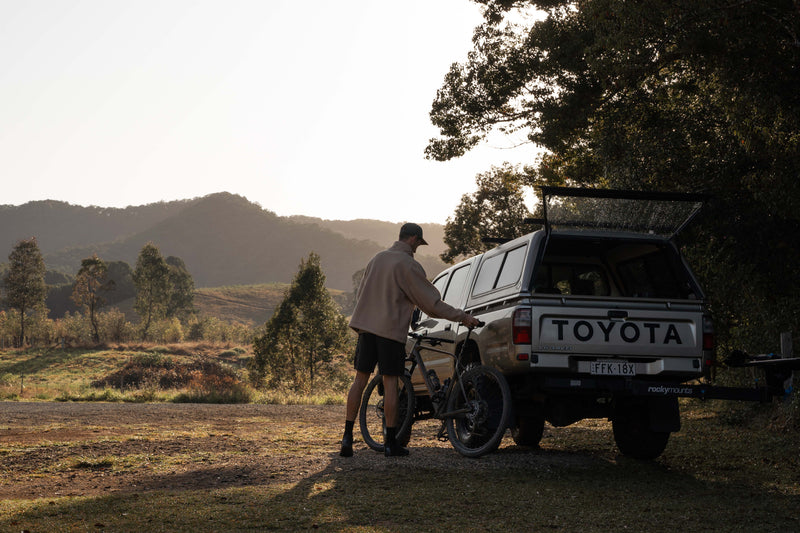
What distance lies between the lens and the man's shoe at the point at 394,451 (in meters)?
7.22

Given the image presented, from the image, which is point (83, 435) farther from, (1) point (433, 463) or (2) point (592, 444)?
(2) point (592, 444)

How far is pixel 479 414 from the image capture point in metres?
6.79

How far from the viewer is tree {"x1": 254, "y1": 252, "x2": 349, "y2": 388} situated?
4341 centimetres

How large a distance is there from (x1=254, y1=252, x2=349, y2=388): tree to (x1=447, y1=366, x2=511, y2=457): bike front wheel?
36.4 m

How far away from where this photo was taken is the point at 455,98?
18656 millimetres

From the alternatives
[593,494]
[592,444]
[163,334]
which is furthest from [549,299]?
[163,334]

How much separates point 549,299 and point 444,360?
2434mm

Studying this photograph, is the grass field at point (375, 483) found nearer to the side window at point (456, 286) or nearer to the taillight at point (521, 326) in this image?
the taillight at point (521, 326)

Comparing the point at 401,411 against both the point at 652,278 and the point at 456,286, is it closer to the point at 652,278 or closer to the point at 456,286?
the point at 456,286

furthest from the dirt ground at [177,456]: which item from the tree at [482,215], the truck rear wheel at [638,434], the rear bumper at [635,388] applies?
the tree at [482,215]

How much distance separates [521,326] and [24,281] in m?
78.3

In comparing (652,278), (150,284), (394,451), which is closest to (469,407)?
(394,451)

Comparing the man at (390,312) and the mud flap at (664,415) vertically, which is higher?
the man at (390,312)

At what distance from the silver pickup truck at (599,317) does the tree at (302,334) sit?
118 ft
